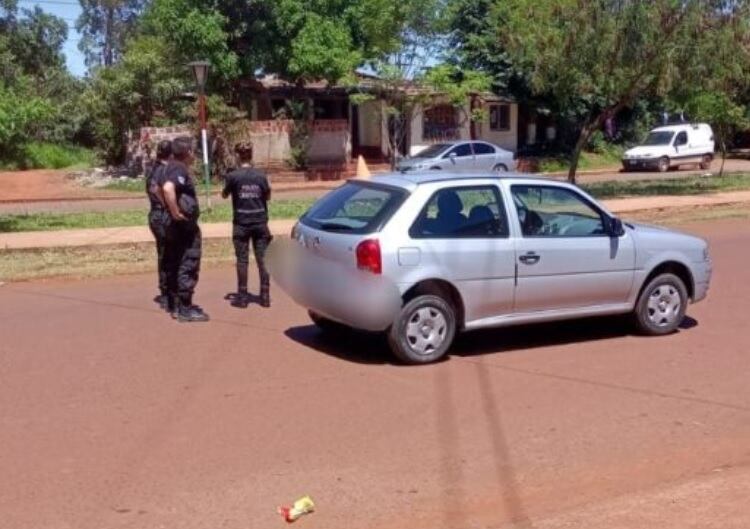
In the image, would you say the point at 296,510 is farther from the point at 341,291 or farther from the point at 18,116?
the point at 18,116

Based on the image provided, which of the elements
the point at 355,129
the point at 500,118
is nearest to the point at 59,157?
the point at 355,129

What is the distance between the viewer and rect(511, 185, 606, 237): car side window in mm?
9023

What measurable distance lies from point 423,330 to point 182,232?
2.86 meters

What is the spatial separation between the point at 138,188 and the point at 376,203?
90.8 ft

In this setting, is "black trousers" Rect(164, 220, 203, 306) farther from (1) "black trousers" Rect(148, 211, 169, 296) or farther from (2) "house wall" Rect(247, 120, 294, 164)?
(2) "house wall" Rect(247, 120, 294, 164)

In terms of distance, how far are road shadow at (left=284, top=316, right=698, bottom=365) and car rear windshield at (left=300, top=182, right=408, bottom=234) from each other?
106 centimetres

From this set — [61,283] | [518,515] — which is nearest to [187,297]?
[61,283]

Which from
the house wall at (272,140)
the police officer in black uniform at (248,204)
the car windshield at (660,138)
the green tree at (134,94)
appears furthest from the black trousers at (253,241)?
the car windshield at (660,138)

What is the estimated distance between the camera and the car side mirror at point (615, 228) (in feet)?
30.8

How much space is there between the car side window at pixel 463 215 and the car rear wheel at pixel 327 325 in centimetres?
138

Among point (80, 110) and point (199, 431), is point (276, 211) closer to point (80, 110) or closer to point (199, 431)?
point (199, 431)

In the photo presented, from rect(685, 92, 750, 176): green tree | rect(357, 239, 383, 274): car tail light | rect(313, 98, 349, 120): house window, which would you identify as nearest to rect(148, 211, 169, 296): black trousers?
rect(357, 239, 383, 274): car tail light

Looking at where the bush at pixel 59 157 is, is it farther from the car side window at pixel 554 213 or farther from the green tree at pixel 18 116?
the car side window at pixel 554 213

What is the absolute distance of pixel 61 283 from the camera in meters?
13.3
